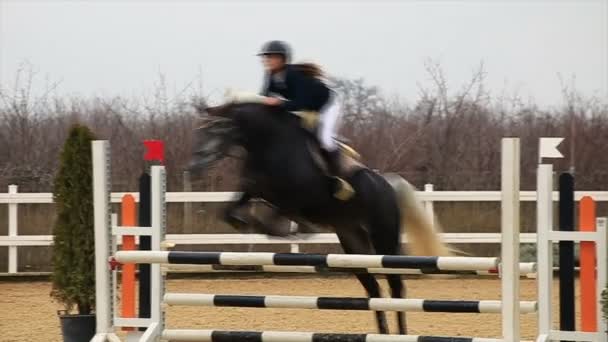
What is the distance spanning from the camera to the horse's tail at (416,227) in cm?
616

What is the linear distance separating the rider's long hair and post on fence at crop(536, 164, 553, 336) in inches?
58.2

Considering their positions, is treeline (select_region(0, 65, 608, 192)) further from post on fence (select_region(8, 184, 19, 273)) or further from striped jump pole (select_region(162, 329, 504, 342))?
striped jump pole (select_region(162, 329, 504, 342))

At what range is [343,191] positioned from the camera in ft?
18.5

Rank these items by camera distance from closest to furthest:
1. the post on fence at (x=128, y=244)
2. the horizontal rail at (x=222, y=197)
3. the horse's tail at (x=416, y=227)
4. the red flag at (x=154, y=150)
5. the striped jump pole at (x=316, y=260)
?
the striped jump pole at (x=316, y=260), the red flag at (x=154, y=150), the post on fence at (x=128, y=244), the horse's tail at (x=416, y=227), the horizontal rail at (x=222, y=197)

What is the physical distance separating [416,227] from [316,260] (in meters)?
1.80

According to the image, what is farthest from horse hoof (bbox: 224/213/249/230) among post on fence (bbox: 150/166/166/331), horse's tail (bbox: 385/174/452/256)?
horse's tail (bbox: 385/174/452/256)

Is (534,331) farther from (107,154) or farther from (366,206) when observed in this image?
(107,154)

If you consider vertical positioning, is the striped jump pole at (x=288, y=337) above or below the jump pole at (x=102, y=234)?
below

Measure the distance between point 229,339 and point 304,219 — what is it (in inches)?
46.6

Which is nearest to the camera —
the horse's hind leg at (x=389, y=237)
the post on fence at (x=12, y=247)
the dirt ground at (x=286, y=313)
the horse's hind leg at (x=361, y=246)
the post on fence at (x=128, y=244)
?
the post on fence at (x=128, y=244)

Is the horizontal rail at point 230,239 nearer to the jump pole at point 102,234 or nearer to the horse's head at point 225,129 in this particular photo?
Result: the horse's head at point 225,129

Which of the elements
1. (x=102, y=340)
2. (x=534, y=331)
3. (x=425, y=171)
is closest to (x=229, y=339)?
(x=102, y=340)

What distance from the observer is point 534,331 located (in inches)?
269

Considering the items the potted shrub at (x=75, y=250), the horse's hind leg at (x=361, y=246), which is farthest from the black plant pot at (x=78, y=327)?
the horse's hind leg at (x=361, y=246)
